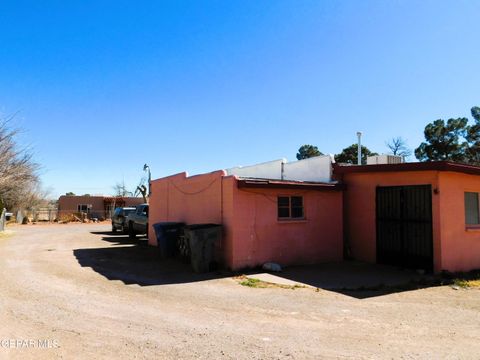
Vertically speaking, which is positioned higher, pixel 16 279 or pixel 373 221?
pixel 373 221

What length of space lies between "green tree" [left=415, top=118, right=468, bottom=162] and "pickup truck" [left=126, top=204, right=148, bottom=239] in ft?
95.2

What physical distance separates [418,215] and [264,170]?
777 cm

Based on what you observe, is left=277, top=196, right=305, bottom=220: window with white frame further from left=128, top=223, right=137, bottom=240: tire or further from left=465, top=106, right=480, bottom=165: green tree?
left=465, top=106, right=480, bottom=165: green tree

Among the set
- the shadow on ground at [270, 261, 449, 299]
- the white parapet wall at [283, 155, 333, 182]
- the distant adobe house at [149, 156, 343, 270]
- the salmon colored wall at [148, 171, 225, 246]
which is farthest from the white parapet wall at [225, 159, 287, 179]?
the shadow on ground at [270, 261, 449, 299]

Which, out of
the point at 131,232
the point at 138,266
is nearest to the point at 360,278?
the point at 138,266

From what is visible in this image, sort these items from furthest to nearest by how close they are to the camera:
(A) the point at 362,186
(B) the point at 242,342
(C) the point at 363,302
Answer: (A) the point at 362,186 → (C) the point at 363,302 → (B) the point at 242,342

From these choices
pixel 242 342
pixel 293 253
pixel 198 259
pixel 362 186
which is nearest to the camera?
pixel 242 342

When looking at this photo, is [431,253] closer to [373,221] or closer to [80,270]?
[373,221]

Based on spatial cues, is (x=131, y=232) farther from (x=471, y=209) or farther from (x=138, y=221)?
(x=471, y=209)

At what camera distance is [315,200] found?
12.2 meters

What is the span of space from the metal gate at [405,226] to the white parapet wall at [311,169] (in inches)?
76.8

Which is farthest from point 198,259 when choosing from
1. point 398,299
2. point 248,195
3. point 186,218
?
point 398,299

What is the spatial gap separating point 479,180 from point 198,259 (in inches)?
339

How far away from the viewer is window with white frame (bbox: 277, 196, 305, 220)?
11617mm
